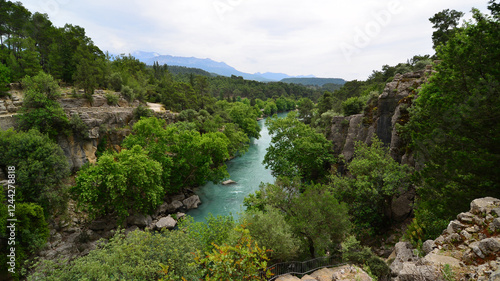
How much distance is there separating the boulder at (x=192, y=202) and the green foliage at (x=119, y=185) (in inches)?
182

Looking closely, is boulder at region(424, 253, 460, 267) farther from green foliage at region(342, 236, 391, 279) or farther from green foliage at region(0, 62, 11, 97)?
green foliage at region(0, 62, 11, 97)

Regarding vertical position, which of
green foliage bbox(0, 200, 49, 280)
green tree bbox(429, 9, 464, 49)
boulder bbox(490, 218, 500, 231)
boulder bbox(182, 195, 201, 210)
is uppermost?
green tree bbox(429, 9, 464, 49)

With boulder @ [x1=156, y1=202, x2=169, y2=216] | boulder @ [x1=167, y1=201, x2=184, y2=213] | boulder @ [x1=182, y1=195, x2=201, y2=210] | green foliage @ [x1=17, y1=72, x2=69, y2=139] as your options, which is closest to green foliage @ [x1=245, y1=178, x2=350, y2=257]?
boulder @ [x1=182, y1=195, x2=201, y2=210]

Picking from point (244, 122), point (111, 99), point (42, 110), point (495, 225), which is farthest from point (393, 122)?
point (244, 122)

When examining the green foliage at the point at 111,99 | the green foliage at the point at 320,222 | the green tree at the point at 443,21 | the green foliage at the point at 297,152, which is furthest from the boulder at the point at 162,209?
the green tree at the point at 443,21

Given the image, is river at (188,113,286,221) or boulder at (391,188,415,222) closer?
boulder at (391,188,415,222)

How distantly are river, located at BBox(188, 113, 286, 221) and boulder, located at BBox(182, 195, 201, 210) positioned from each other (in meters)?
0.49

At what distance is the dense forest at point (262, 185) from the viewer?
28.8ft

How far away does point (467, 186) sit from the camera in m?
9.34

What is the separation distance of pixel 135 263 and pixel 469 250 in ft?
39.2

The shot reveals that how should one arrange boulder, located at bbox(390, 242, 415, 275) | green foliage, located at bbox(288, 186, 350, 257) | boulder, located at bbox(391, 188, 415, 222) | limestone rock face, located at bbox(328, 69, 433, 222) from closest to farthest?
boulder, located at bbox(390, 242, 415, 275) → green foliage, located at bbox(288, 186, 350, 257) → boulder, located at bbox(391, 188, 415, 222) → limestone rock face, located at bbox(328, 69, 433, 222)

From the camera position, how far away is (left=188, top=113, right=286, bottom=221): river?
80.6 ft

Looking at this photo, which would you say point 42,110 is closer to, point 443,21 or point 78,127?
point 78,127

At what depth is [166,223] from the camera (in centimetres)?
2147
